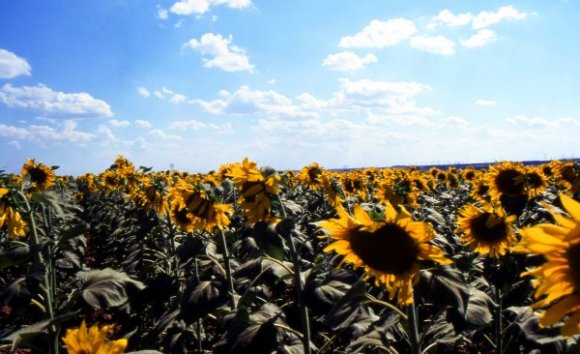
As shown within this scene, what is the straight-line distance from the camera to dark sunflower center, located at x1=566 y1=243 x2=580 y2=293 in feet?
4.03

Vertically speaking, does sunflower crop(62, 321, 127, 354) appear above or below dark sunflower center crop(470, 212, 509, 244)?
below

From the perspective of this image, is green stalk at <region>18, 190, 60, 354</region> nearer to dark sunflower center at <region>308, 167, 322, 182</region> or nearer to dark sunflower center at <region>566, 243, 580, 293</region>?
dark sunflower center at <region>566, 243, 580, 293</region>

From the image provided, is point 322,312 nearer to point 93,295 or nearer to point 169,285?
point 93,295

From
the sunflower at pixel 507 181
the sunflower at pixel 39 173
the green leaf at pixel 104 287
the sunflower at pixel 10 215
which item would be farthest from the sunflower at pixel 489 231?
the sunflower at pixel 39 173

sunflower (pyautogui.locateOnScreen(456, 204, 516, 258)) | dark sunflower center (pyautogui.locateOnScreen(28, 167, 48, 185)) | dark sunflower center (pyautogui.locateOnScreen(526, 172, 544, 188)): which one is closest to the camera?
sunflower (pyautogui.locateOnScreen(456, 204, 516, 258))

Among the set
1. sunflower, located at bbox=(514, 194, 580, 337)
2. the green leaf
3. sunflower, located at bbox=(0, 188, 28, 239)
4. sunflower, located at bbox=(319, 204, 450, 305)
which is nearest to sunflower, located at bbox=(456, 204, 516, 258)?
sunflower, located at bbox=(319, 204, 450, 305)

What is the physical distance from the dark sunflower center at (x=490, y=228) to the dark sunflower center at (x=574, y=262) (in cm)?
268

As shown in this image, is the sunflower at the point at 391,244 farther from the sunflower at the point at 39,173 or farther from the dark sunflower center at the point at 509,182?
the sunflower at the point at 39,173

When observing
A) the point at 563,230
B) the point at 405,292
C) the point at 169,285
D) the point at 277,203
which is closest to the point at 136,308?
the point at 169,285

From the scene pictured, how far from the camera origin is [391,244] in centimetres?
229

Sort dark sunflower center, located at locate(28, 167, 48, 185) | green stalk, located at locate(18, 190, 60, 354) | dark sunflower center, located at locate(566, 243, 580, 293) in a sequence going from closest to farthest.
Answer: dark sunflower center, located at locate(566, 243, 580, 293), green stalk, located at locate(18, 190, 60, 354), dark sunflower center, located at locate(28, 167, 48, 185)

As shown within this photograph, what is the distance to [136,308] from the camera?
4199 mm

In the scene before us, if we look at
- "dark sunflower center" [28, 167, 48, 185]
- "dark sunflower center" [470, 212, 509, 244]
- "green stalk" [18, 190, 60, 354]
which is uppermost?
"dark sunflower center" [28, 167, 48, 185]

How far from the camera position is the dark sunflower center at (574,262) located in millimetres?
1228
